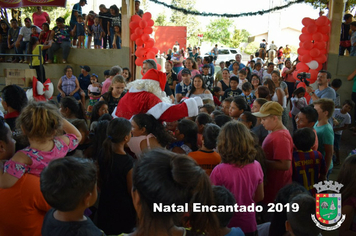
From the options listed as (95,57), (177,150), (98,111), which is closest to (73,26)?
(95,57)

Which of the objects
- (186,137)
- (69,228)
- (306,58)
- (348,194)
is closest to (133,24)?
(306,58)

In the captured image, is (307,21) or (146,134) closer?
(146,134)

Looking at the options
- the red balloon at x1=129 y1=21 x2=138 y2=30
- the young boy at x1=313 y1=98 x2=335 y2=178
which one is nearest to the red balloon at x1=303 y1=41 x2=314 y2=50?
the young boy at x1=313 y1=98 x2=335 y2=178

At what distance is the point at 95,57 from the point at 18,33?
2753 millimetres

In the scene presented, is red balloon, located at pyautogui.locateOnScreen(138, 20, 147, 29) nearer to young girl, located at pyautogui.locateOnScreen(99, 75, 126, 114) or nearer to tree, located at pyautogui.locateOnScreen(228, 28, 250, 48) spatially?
young girl, located at pyautogui.locateOnScreen(99, 75, 126, 114)

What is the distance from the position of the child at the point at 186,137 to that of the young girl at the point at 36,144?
47.5 inches

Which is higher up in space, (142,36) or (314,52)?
(142,36)

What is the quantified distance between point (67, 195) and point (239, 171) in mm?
1208

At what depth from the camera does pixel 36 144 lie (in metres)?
1.89

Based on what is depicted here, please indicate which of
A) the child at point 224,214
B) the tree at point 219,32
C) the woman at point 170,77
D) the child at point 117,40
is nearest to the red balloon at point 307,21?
the woman at point 170,77

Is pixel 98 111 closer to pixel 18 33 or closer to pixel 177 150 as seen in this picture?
pixel 177 150

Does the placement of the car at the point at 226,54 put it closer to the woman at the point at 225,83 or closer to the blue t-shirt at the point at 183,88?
the woman at the point at 225,83

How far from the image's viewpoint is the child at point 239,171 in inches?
82.7

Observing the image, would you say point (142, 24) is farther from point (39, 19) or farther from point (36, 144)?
point (36, 144)
